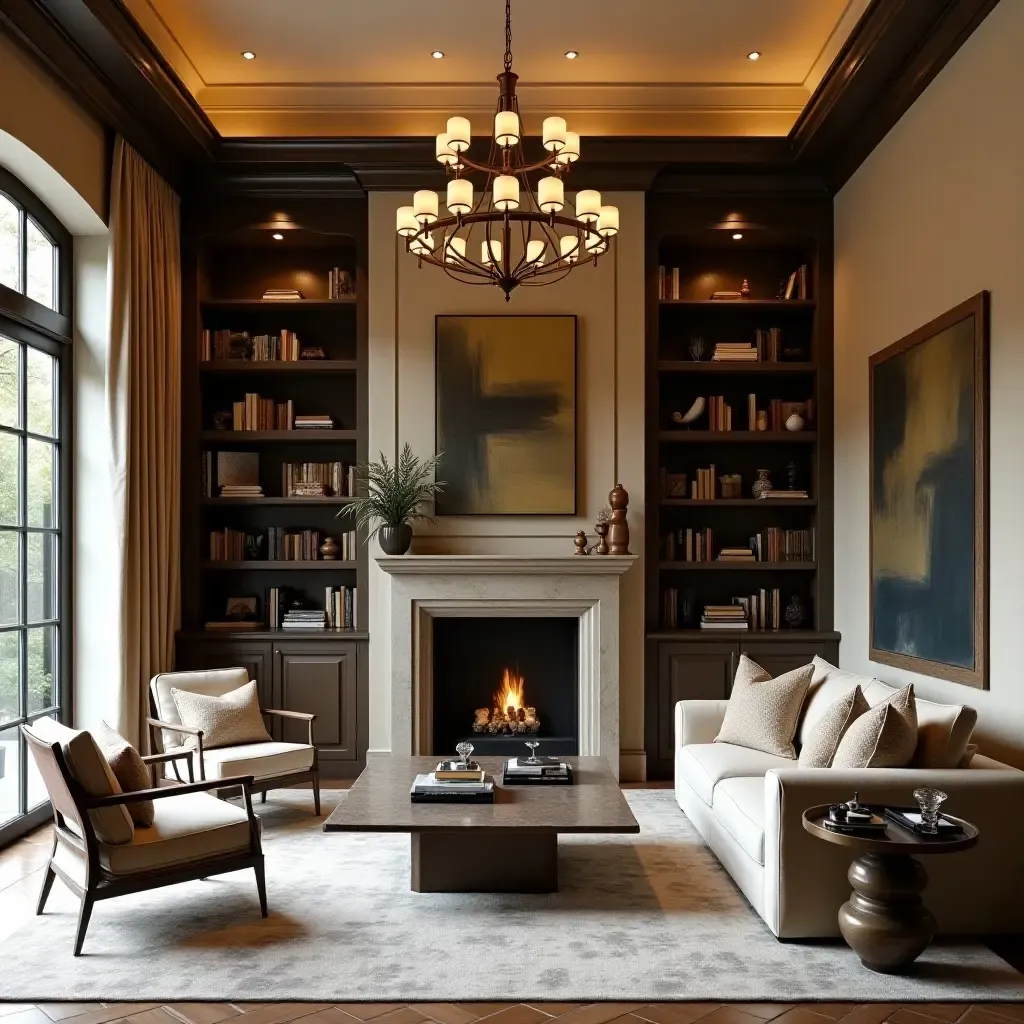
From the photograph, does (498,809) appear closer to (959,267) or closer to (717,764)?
(717,764)

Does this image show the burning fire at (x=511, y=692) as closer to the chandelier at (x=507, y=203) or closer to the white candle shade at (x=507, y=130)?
the chandelier at (x=507, y=203)

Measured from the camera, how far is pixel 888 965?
11.5 ft

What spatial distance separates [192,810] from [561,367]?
12.2 ft

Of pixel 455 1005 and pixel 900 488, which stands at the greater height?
pixel 900 488

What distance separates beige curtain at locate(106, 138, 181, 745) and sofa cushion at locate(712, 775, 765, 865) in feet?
10.8

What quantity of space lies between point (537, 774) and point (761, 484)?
301cm

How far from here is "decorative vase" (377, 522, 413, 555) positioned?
6.49 meters

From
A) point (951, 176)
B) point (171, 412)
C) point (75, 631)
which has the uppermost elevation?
point (951, 176)

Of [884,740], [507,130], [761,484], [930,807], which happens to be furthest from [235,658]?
[930,807]

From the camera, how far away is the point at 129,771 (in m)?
3.89

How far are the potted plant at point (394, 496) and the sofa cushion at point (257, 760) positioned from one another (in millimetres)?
1474

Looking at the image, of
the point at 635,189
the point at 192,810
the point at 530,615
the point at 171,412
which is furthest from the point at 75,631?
the point at 635,189

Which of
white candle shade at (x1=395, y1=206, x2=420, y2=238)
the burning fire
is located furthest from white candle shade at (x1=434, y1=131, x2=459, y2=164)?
the burning fire

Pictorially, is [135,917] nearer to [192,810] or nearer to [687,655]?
[192,810]
